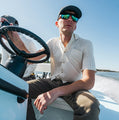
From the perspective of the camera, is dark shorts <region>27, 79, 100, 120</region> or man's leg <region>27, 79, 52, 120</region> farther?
man's leg <region>27, 79, 52, 120</region>

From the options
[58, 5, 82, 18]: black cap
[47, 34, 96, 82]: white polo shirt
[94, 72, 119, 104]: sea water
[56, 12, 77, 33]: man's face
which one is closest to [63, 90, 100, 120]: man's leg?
[47, 34, 96, 82]: white polo shirt

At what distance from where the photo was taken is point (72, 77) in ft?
4.17

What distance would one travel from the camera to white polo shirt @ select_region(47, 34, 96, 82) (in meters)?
1.21

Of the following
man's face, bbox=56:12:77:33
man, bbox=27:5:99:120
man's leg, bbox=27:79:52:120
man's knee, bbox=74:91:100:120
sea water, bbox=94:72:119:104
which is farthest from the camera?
sea water, bbox=94:72:119:104

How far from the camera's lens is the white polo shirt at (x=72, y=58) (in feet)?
3.97

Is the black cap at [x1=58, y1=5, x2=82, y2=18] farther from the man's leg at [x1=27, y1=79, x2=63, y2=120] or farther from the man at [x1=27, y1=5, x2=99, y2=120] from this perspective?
the man's leg at [x1=27, y1=79, x2=63, y2=120]

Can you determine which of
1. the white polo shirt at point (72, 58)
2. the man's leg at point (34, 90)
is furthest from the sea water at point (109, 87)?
the man's leg at point (34, 90)

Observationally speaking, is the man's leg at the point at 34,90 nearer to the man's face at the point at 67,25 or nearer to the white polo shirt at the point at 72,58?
the white polo shirt at the point at 72,58

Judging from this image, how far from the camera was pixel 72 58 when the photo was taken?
127 cm

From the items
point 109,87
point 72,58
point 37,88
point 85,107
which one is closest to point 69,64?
point 72,58

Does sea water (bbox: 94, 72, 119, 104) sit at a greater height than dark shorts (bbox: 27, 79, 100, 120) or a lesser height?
lesser

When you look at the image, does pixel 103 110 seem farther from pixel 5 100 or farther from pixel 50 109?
pixel 5 100

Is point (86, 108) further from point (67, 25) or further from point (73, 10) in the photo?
point (73, 10)

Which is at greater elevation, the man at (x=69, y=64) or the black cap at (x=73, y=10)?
the black cap at (x=73, y=10)
